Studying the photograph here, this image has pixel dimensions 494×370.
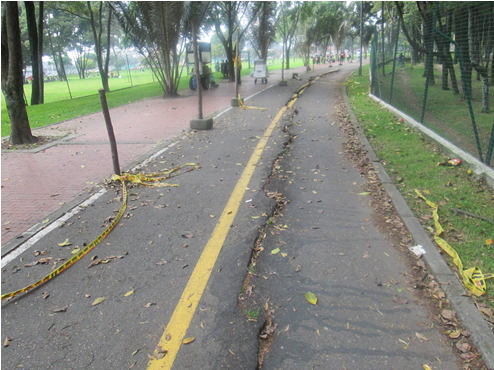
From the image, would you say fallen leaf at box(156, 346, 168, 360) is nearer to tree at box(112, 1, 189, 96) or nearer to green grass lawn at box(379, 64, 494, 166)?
green grass lawn at box(379, 64, 494, 166)

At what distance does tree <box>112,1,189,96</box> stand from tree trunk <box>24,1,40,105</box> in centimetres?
359

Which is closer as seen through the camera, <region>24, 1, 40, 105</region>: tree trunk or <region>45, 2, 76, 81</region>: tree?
<region>24, 1, 40, 105</region>: tree trunk

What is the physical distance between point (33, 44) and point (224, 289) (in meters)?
20.0

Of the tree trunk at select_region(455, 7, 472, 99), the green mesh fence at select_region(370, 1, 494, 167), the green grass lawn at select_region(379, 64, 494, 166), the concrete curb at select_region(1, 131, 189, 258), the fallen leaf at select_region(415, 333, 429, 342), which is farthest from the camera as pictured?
the tree trunk at select_region(455, 7, 472, 99)

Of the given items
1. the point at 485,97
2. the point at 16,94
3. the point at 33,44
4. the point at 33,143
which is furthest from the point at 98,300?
the point at 33,44

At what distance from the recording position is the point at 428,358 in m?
2.51

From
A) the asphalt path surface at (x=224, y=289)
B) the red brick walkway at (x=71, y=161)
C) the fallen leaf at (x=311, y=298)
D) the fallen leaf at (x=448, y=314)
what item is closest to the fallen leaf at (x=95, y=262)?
the asphalt path surface at (x=224, y=289)

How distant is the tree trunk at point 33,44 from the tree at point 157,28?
359 centimetres

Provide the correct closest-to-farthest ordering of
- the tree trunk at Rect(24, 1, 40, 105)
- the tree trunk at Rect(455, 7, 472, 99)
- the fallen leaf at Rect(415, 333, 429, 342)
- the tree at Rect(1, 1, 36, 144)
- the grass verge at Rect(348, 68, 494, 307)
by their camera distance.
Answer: the fallen leaf at Rect(415, 333, 429, 342) → the grass verge at Rect(348, 68, 494, 307) → the tree trunk at Rect(455, 7, 472, 99) → the tree at Rect(1, 1, 36, 144) → the tree trunk at Rect(24, 1, 40, 105)

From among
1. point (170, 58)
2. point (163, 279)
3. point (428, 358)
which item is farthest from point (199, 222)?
point (170, 58)

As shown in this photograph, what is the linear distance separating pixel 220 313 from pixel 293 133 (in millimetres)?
7029

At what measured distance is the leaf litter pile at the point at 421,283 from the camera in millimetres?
2580

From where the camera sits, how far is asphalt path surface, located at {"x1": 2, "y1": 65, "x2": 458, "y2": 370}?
2.60 m

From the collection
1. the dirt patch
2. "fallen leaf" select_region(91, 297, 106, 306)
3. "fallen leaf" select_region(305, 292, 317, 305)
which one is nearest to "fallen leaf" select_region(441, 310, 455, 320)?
"fallen leaf" select_region(305, 292, 317, 305)
